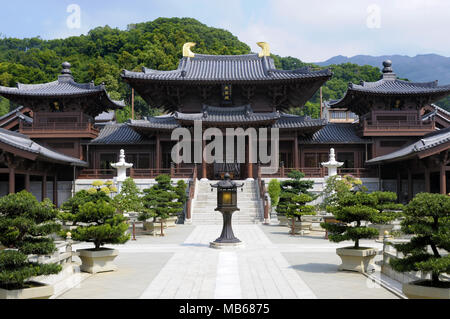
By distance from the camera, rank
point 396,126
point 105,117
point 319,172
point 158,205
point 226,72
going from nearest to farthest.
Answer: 1. point 158,205
2. point 319,172
3. point 396,126
4. point 226,72
5. point 105,117

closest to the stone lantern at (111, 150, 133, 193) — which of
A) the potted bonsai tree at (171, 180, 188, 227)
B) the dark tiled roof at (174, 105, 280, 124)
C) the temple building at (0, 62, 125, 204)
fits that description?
the temple building at (0, 62, 125, 204)

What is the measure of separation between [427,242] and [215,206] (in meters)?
21.3

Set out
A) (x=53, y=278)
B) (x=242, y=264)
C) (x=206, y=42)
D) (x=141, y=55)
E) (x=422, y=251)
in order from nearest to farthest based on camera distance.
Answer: (x=422, y=251)
(x=53, y=278)
(x=242, y=264)
(x=141, y=55)
(x=206, y=42)

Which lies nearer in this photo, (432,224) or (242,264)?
(432,224)

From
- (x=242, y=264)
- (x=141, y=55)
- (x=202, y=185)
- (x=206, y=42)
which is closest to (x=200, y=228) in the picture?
(x=202, y=185)

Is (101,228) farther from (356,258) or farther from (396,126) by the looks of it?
(396,126)

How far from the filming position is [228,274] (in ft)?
39.9

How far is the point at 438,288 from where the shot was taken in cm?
873

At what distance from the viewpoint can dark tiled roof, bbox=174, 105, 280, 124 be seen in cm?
3375

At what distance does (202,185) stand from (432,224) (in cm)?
2449

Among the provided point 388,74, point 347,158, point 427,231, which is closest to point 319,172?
point 347,158

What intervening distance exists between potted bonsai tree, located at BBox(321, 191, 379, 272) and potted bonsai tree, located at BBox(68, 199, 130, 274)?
246 inches

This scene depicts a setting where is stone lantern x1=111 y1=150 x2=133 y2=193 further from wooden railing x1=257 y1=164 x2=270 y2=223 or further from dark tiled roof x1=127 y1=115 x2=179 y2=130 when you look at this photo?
wooden railing x1=257 y1=164 x2=270 y2=223

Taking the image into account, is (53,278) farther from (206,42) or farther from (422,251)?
(206,42)
